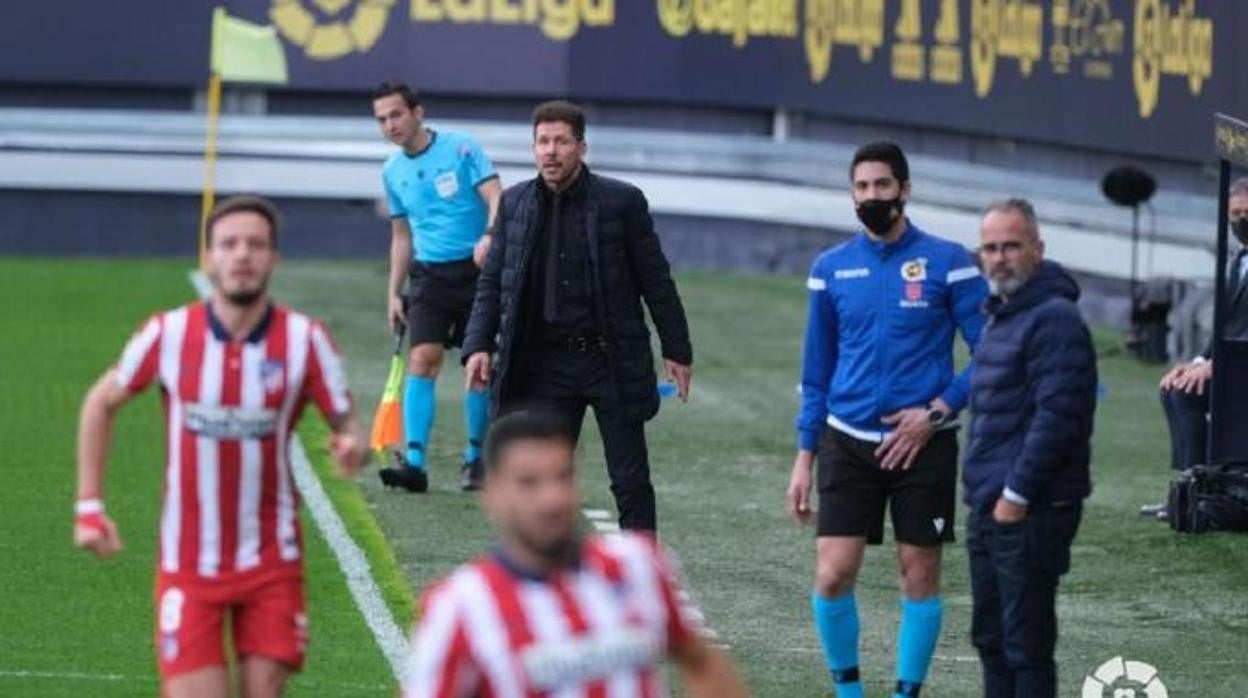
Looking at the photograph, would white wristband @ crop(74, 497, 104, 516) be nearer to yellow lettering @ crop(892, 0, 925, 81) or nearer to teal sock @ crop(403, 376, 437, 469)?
teal sock @ crop(403, 376, 437, 469)

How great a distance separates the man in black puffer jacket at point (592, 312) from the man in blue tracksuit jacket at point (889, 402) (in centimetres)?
188

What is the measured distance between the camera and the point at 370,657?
12.9 meters

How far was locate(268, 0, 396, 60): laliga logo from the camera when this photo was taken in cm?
3819

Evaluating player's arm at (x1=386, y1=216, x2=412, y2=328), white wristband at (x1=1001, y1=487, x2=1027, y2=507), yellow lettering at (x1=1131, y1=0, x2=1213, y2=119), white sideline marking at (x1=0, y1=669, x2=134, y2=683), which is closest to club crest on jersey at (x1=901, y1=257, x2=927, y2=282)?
white wristband at (x1=1001, y1=487, x2=1027, y2=507)

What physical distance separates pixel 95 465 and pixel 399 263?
9.43 meters

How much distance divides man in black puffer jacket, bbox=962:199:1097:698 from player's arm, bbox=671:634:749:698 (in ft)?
11.8

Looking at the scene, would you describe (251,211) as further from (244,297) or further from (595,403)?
(595,403)

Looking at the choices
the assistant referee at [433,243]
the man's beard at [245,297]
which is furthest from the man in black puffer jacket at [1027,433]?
the assistant referee at [433,243]

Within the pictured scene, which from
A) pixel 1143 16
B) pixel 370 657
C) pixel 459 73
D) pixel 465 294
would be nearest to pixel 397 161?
pixel 465 294

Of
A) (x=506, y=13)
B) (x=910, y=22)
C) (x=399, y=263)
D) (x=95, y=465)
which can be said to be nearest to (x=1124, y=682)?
(x=95, y=465)

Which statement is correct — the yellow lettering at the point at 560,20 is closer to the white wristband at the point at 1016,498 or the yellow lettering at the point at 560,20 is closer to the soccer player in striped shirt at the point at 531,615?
the white wristband at the point at 1016,498

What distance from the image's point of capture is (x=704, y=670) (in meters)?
6.94

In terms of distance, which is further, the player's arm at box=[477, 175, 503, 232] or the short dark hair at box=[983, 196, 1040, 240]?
the player's arm at box=[477, 175, 503, 232]

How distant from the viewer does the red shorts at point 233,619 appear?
929 cm
